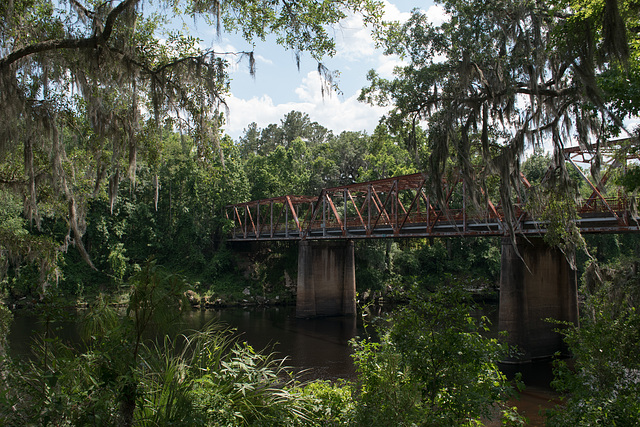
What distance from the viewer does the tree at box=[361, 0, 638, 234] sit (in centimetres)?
798

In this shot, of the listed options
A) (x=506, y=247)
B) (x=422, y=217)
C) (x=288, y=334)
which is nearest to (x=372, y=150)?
(x=506, y=247)

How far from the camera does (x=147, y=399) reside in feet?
17.3

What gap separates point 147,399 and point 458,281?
12.0 feet

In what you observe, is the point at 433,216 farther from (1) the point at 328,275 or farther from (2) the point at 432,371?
(2) the point at 432,371

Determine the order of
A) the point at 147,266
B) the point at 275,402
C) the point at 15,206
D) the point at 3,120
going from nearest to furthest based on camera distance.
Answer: the point at 147,266 < the point at 275,402 < the point at 3,120 < the point at 15,206

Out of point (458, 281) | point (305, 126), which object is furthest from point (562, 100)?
point (305, 126)

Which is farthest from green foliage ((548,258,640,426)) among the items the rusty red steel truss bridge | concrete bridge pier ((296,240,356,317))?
concrete bridge pier ((296,240,356,317))

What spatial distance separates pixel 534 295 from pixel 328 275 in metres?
17.7

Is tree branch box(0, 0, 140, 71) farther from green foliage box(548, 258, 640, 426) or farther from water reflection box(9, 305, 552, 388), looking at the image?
water reflection box(9, 305, 552, 388)

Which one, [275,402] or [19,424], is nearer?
[19,424]

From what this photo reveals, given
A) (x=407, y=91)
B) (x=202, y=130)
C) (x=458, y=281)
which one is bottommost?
(x=458, y=281)

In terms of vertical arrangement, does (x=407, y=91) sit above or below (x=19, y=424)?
above

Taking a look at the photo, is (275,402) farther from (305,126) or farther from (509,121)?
(305,126)

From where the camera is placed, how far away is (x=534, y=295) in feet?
71.9
